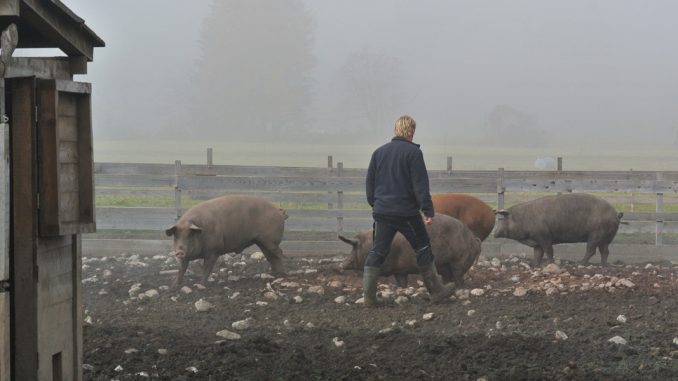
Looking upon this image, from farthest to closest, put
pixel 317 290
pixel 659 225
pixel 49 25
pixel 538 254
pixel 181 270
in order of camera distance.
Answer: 1. pixel 659 225
2. pixel 538 254
3. pixel 181 270
4. pixel 317 290
5. pixel 49 25

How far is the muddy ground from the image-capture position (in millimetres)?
6449

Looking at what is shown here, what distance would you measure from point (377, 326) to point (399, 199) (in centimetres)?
122

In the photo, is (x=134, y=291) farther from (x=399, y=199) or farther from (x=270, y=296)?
(x=399, y=199)

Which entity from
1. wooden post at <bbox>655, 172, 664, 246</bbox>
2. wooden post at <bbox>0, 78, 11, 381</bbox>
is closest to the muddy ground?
wooden post at <bbox>0, 78, 11, 381</bbox>

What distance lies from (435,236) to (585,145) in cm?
5338

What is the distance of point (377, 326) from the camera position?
8.37m

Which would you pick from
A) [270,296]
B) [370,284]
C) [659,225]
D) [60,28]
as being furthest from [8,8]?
[659,225]

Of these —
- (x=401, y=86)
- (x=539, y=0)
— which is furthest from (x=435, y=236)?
(x=539, y=0)

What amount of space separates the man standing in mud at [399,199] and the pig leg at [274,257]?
257cm

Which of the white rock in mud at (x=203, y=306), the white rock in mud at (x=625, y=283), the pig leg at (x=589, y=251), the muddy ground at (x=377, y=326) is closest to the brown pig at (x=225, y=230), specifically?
the muddy ground at (x=377, y=326)

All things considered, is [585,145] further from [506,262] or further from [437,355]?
[437,355]

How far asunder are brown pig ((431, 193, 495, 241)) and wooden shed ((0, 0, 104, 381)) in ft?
24.6

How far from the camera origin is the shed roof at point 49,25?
16.0ft

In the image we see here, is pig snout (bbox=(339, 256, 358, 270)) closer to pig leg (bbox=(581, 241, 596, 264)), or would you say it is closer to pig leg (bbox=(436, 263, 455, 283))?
pig leg (bbox=(436, 263, 455, 283))
